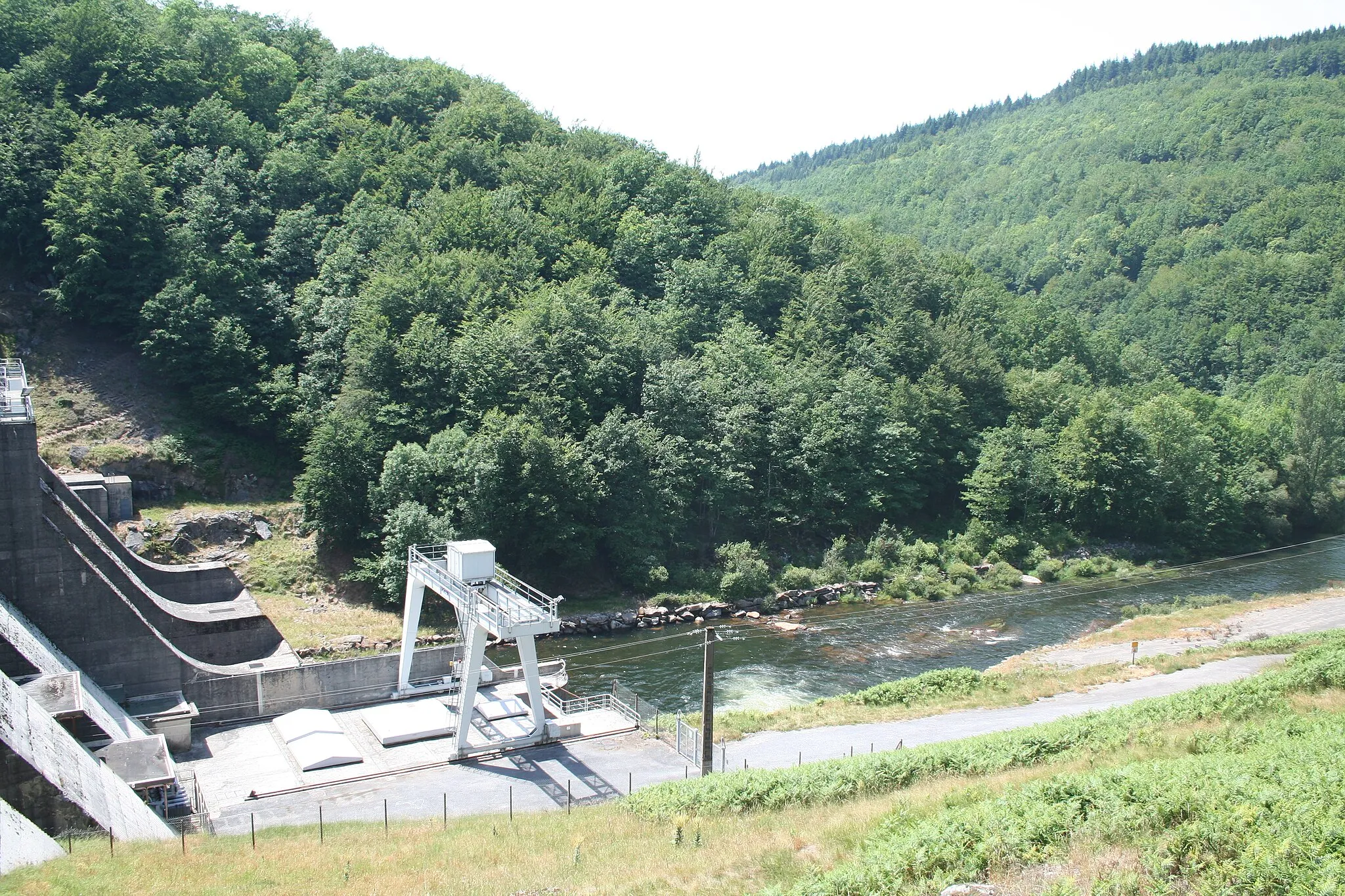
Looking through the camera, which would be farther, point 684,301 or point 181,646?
point 684,301

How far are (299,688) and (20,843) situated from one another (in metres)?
12.7

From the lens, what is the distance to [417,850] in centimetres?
1817

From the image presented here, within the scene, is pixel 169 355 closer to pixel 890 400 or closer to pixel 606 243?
pixel 606 243

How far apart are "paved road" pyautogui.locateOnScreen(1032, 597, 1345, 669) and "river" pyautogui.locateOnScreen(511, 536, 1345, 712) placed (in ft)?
8.52

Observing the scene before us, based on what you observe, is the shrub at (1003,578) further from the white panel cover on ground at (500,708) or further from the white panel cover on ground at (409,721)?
the white panel cover on ground at (409,721)

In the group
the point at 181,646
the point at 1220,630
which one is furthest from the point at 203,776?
the point at 1220,630

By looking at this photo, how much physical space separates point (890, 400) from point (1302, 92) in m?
133

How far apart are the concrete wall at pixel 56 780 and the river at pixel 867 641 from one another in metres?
15.9

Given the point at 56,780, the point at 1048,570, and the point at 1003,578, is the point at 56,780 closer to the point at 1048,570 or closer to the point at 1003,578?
the point at 1003,578

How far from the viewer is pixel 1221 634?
37.4 metres

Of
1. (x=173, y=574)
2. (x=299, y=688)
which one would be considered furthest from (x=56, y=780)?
(x=173, y=574)

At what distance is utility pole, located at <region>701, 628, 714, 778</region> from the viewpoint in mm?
21297

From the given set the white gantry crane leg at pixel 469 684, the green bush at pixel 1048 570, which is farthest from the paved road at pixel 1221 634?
the white gantry crane leg at pixel 469 684

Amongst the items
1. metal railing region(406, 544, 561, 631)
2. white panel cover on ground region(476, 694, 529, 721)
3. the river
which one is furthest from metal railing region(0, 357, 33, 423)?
the river
